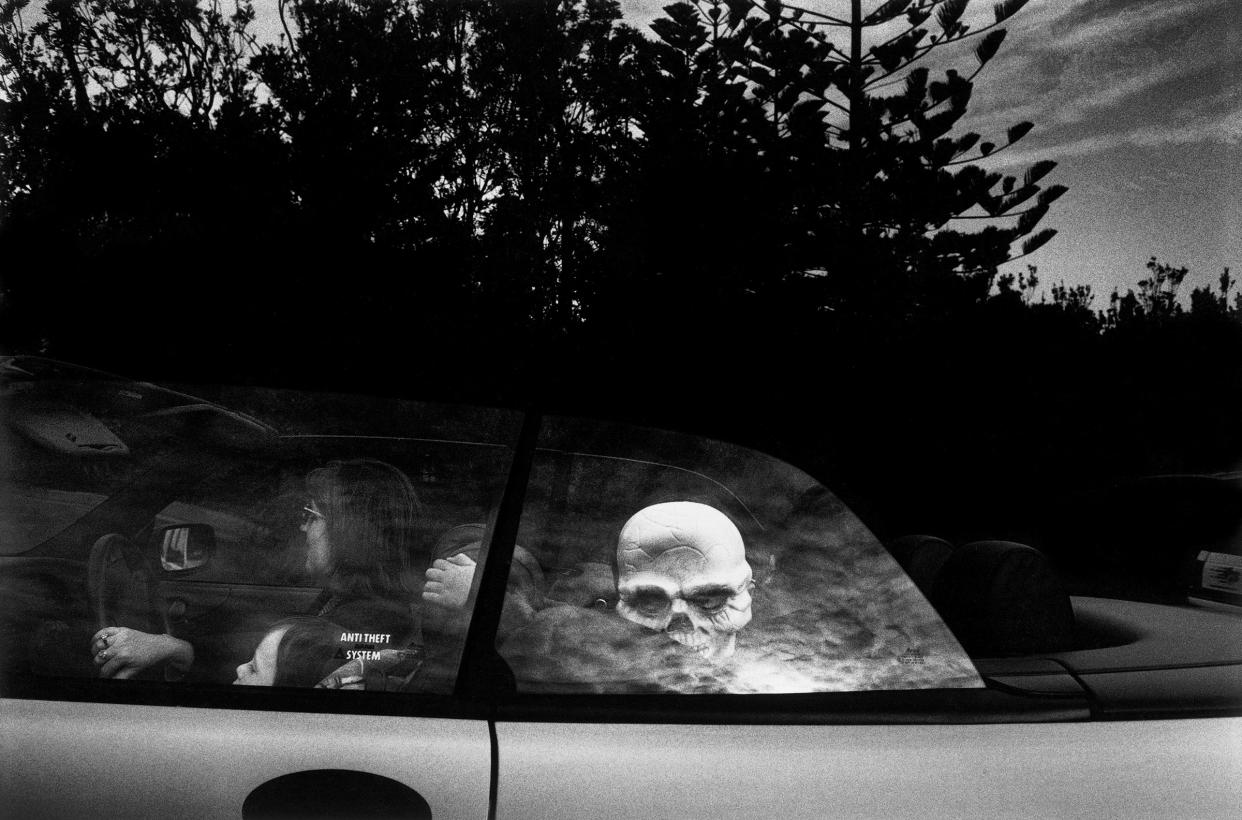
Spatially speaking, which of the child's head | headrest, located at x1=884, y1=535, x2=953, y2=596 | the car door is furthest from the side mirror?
headrest, located at x1=884, y1=535, x2=953, y2=596

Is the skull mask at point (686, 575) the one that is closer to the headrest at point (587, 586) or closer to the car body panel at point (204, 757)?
the headrest at point (587, 586)

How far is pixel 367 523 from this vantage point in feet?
5.17

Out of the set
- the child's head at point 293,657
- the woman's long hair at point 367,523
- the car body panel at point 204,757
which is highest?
the woman's long hair at point 367,523

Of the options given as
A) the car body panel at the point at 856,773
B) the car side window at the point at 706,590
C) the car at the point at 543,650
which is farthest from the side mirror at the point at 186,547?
the car body panel at the point at 856,773

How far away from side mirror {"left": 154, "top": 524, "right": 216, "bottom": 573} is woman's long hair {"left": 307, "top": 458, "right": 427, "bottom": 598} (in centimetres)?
21

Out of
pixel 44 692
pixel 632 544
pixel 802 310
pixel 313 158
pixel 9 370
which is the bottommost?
pixel 44 692

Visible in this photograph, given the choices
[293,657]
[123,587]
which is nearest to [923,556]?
[293,657]

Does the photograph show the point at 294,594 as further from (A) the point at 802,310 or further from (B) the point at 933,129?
(B) the point at 933,129

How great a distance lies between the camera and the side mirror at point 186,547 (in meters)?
1.69

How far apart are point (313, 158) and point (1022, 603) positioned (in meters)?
4.06

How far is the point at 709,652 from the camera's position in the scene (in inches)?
54.5

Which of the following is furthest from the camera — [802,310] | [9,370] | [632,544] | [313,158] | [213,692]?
[802,310]

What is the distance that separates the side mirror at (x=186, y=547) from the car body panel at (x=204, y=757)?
1.28 feet

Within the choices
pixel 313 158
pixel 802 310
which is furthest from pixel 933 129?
pixel 313 158
